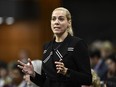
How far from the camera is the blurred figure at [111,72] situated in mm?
5477

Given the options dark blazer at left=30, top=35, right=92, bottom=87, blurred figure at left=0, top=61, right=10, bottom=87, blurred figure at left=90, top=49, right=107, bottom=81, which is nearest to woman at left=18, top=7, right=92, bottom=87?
dark blazer at left=30, top=35, right=92, bottom=87

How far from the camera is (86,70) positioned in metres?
3.93

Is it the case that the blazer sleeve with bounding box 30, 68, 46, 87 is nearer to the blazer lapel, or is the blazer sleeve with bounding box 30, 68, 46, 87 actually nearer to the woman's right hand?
the woman's right hand

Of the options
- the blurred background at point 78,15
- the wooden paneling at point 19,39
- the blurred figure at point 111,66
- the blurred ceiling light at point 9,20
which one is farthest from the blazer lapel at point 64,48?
the wooden paneling at point 19,39

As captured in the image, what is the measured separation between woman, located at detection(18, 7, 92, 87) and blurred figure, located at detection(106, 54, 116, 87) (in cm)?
150

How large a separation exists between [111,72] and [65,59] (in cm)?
257

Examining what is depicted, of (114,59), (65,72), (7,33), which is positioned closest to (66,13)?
(65,72)

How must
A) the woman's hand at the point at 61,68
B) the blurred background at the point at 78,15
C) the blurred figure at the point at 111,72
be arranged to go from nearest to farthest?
1. the woman's hand at the point at 61,68
2. the blurred figure at the point at 111,72
3. the blurred background at the point at 78,15

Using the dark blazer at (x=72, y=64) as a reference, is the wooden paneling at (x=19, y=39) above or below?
below

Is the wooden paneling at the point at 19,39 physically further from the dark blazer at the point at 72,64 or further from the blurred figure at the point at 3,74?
the dark blazer at the point at 72,64

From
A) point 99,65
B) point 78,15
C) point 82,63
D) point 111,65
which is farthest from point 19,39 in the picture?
point 82,63

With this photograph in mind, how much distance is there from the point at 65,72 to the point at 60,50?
0.32 metres

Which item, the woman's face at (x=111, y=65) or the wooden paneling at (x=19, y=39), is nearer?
the woman's face at (x=111, y=65)

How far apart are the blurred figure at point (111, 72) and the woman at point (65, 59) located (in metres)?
1.50
